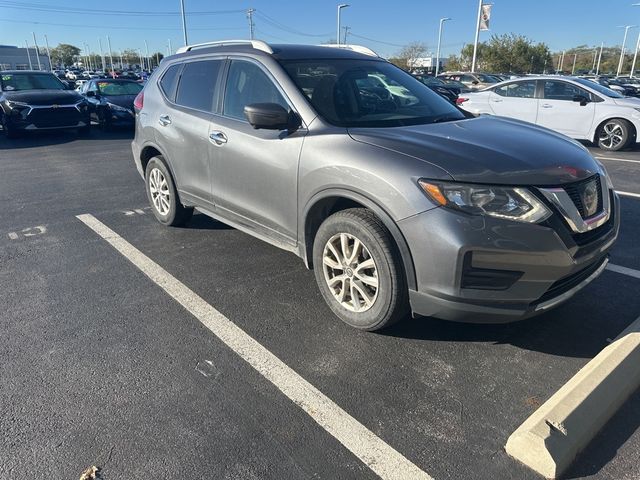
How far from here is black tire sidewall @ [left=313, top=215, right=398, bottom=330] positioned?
2.96 meters

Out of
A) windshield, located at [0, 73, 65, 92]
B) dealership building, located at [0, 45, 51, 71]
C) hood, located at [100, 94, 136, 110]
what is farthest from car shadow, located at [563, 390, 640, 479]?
dealership building, located at [0, 45, 51, 71]

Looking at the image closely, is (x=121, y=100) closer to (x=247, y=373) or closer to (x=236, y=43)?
(x=236, y=43)

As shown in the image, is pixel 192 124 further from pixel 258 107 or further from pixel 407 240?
pixel 407 240

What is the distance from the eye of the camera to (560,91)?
36.5ft

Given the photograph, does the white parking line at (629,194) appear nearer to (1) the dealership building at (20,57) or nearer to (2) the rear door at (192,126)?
(2) the rear door at (192,126)

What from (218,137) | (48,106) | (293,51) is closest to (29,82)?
(48,106)

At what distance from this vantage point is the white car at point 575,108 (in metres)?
10.4

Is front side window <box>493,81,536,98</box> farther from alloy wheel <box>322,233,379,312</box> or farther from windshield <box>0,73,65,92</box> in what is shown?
windshield <box>0,73,65,92</box>

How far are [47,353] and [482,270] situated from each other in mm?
2626

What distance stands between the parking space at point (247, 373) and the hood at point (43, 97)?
9.09 m

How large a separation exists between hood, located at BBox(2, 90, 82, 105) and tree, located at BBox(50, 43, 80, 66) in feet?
407

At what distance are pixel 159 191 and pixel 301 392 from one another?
134 inches

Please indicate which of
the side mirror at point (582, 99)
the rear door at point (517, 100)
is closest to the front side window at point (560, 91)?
the side mirror at point (582, 99)

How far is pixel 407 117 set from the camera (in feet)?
12.3
